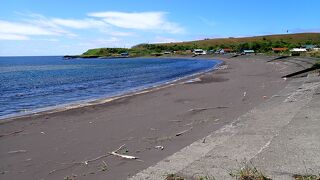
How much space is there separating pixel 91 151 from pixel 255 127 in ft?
16.2

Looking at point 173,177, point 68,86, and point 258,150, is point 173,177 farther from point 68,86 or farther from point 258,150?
point 68,86

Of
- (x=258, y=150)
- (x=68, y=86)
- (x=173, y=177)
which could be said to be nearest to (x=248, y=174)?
(x=173, y=177)

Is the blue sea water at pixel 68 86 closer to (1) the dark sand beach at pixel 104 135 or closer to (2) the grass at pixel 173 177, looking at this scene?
(1) the dark sand beach at pixel 104 135

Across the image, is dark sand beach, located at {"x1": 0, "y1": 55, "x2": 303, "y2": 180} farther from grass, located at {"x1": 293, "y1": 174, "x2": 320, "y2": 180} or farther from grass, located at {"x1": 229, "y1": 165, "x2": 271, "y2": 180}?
grass, located at {"x1": 293, "y1": 174, "x2": 320, "y2": 180}

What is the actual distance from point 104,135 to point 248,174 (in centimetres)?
766

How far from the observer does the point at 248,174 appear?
7.43 meters

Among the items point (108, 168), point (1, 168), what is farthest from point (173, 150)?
point (1, 168)

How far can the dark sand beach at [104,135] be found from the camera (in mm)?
10172

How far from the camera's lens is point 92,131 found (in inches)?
597

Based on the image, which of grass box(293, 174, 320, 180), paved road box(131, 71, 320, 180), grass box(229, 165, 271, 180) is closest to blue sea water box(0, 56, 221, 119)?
paved road box(131, 71, 320, 180)

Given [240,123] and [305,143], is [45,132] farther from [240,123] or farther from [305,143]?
[305,143]

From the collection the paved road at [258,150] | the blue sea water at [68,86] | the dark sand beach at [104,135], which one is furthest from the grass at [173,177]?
the blue sea water at [68,86]

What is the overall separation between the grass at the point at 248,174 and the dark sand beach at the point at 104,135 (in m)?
2.67

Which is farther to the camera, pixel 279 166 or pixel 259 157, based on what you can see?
pixel 259 157
